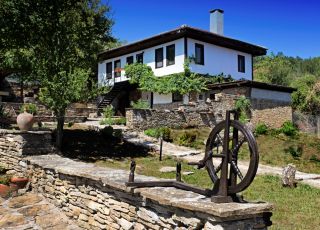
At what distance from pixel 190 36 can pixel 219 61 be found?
3.84m

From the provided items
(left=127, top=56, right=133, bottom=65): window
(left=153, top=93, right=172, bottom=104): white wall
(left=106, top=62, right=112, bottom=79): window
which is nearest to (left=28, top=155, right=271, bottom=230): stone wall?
(left=153, top=93, right=172, bottom=104): white wall

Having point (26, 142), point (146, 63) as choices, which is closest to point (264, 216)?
point (26, 142)

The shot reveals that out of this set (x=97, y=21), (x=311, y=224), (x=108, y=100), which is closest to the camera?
(x=311, y=224)

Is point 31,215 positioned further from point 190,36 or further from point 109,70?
point 109,70

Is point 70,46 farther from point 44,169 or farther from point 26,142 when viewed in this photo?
point 44,169

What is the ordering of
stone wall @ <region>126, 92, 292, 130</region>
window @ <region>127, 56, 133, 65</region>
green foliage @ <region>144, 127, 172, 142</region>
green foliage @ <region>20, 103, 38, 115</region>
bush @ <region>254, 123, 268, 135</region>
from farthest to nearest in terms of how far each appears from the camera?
1. window @ <region>127, 56, 133, 65</region>
2. green foliage @ <region>20, 103, 38, 115</region>
3. bush @ <region>254, 123, 268, 135</region>
4. stone wall @ <region>126, 92, 292, 130</region>
5. green foliage @ <region>144, 127, 172, 142</region>

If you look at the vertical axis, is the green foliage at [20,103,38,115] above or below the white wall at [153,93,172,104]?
below

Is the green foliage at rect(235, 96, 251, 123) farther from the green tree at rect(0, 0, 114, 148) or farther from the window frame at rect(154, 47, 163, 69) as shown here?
the green tree at rect(0, 0, 114, 148)

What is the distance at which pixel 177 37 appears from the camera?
90.2 feet

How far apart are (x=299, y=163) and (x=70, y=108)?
56.9 ft

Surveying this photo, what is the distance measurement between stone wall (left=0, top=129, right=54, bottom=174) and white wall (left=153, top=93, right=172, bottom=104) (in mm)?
17950

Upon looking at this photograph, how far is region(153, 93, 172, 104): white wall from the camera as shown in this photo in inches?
1132

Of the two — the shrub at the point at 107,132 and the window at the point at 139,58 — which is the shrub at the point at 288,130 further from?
the window at the point at 139,58

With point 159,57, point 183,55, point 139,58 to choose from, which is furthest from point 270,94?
point 139,58
